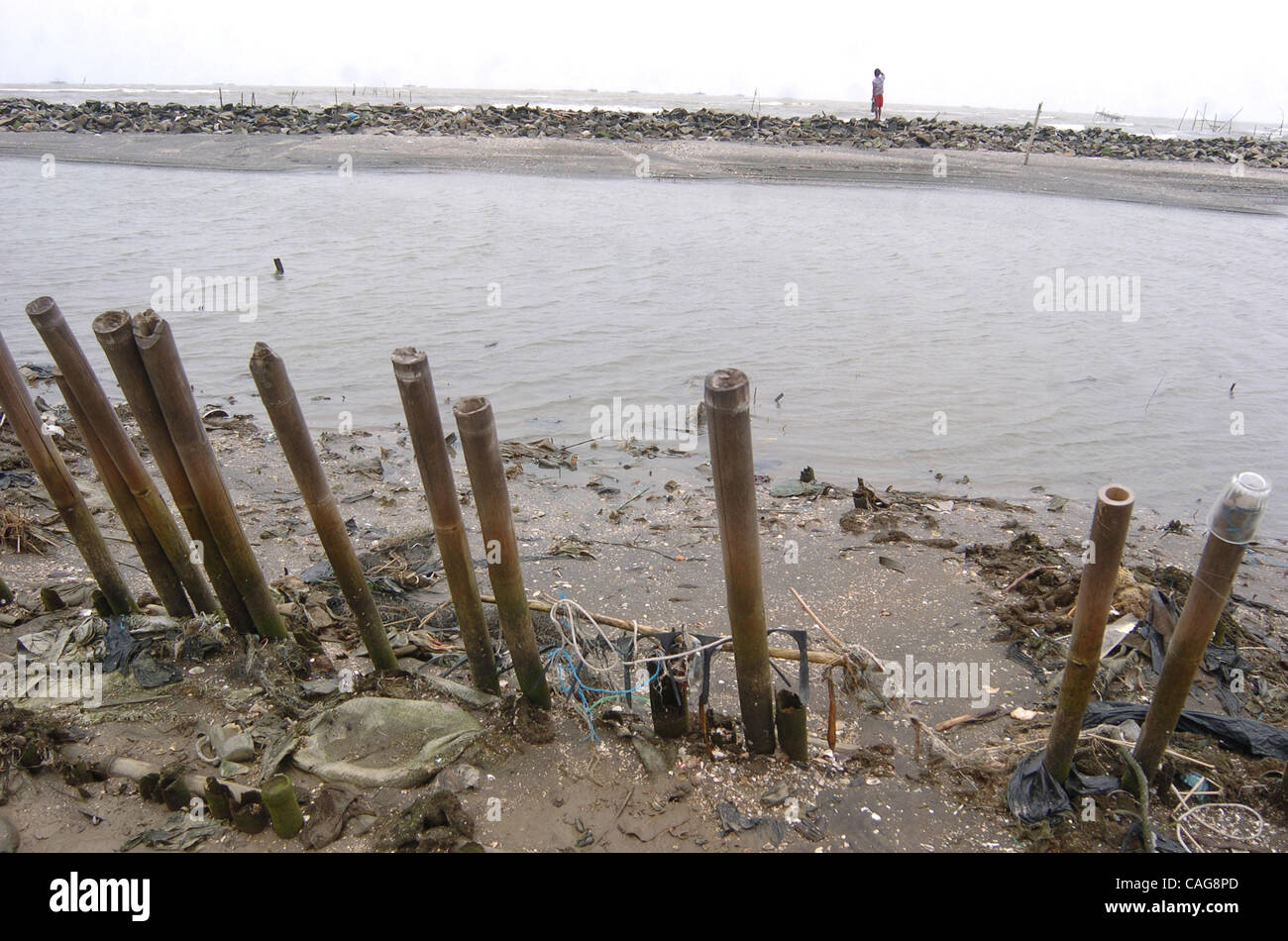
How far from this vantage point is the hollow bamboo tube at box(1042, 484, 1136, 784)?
3.94 m

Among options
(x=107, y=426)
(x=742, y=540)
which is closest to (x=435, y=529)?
(x=742, y=540)

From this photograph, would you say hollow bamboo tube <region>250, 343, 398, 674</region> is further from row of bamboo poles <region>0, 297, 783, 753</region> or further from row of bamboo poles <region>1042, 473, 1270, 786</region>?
row of bamboo poles <region>1042, 473, 1270, 786</region>

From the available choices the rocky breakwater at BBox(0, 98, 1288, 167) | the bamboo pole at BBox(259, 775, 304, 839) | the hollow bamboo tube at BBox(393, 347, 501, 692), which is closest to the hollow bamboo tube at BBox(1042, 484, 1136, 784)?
the hollow bamboo tube at BBox(393, 347, 501, 692)

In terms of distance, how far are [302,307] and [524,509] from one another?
9.37 metres

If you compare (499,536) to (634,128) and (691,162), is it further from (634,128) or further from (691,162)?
(634,128)

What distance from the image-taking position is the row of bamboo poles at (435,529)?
13.6 ft

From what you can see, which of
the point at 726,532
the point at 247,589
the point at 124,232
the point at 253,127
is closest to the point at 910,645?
the point at 726,532

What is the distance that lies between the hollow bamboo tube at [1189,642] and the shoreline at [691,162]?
2694cm

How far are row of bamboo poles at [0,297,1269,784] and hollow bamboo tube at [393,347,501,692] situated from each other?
0.03 ft

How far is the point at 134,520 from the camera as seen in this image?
5535 millimetres

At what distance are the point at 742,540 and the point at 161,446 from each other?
3.62m

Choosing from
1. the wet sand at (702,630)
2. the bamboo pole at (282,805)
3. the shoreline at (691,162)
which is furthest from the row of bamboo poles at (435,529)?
the shoreline at (691,162)

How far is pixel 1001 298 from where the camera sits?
56.2 feet

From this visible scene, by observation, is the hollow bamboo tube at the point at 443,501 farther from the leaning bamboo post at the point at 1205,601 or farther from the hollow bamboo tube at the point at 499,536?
the leaning bamboo post at the point at 1205,601
